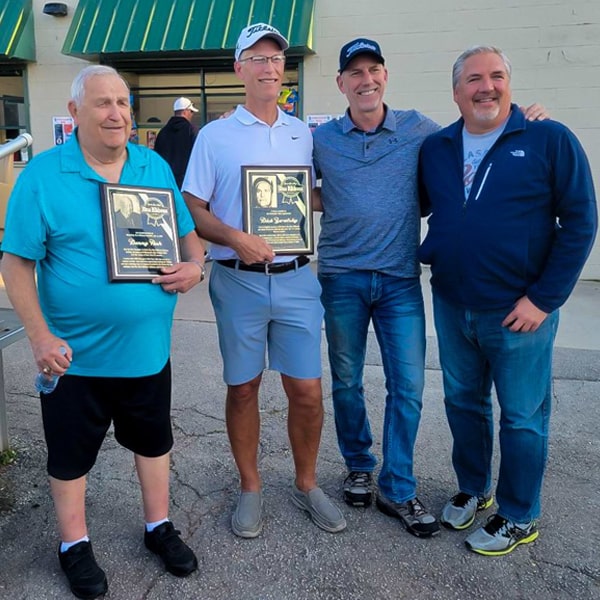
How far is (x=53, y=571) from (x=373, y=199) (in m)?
2.11

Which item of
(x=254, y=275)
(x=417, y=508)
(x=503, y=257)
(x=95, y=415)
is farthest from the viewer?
(x=417, y=508)

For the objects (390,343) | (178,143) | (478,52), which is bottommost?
(390,343)

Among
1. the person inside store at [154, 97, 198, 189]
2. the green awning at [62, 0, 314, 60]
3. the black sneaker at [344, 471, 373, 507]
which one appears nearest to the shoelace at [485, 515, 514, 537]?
the black sneaker at [344, 471, 373, 507]

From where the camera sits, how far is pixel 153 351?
242 cm

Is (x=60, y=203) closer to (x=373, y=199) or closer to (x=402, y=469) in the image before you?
(x=373, y=199)

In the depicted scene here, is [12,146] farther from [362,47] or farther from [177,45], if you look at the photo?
[177,45]

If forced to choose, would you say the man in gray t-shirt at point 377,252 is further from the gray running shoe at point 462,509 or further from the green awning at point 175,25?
the green awning at point 175,25

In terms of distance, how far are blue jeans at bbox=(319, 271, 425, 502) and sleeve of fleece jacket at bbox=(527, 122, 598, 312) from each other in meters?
0.61

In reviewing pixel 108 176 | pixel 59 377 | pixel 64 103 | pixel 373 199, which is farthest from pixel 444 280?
pixel 64 103

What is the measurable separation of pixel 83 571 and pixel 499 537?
1.75 m

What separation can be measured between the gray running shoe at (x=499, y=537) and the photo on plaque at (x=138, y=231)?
1780 millimetres

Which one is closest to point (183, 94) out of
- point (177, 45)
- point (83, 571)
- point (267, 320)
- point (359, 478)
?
point (177, 45)

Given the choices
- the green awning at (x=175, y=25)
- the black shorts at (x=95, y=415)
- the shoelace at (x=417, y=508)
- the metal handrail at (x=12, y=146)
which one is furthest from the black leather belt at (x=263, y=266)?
the green awning at (x=175, y=25)

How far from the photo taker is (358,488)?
10.2 feet
